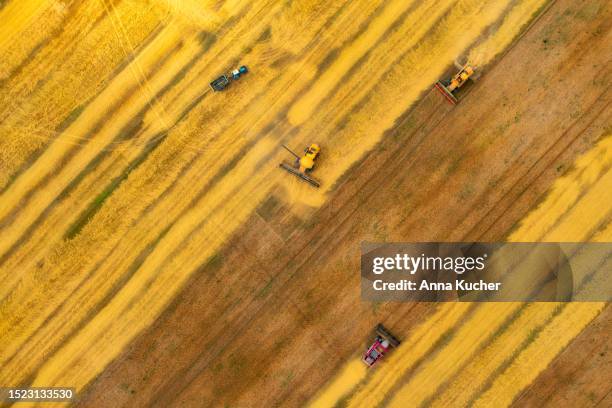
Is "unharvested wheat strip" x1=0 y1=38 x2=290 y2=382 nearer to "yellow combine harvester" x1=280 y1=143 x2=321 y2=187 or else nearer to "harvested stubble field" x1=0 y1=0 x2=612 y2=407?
"harvested stubble field" x1=0 y1=0 x2=612 y2=407

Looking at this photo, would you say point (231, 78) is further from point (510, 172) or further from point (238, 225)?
point (510, 172)

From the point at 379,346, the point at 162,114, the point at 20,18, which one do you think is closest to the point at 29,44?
the point at 20,18

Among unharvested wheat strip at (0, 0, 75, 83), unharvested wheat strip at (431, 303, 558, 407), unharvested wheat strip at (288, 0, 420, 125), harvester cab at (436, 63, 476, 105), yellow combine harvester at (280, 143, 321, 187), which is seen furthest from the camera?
unharvested wheat strip at (0, 0, 75, 83)

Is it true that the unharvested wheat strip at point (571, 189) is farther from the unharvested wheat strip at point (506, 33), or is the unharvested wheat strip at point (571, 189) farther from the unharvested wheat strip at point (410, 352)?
the unharvested wheat strip at point (506, 33)

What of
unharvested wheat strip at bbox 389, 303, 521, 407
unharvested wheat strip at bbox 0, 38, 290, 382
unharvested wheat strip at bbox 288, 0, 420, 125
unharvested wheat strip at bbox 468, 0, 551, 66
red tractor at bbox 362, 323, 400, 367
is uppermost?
unharvested wheat strip at bbox 468, 0, 551, 66

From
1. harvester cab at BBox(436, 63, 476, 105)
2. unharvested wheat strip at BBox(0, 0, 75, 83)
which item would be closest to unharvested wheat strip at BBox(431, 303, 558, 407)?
harvester cab at BBox(436, 63, 476, 105)

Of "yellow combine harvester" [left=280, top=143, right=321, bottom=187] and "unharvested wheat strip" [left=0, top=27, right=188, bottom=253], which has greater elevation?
"yellow combine harvester" [left=280, top=143, right=321, bottom=187]

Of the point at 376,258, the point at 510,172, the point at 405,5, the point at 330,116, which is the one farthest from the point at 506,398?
the point at 405,5
